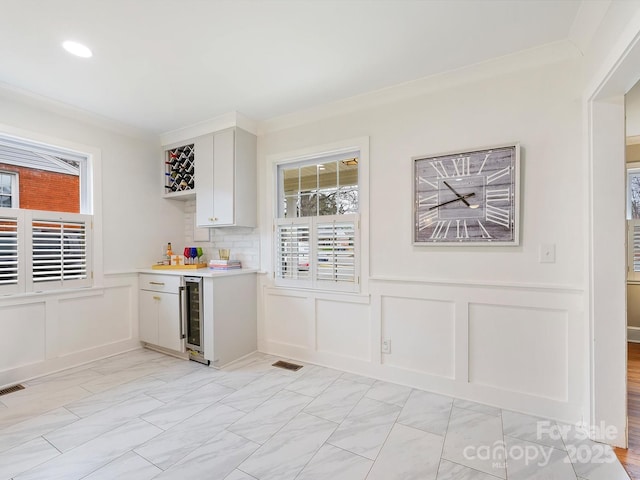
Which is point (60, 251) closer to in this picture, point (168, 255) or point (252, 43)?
point (168, 255)

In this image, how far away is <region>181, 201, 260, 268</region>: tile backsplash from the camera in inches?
135

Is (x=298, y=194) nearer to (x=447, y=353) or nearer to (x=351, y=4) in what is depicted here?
(x=351, y=4)

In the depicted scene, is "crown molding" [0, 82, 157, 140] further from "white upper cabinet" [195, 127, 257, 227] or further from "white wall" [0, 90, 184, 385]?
"white upper cabinet" [195, 127, 257, 227]

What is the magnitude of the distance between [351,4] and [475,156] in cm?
133

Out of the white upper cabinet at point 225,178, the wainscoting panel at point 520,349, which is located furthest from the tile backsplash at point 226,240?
the wainscoting panel at point 520,349

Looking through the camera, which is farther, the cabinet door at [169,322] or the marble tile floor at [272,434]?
the cabinet door at [169,322]

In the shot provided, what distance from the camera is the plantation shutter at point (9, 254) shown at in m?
2.55

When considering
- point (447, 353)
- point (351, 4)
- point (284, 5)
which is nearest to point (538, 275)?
point (447, 353)

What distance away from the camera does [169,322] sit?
126 inches

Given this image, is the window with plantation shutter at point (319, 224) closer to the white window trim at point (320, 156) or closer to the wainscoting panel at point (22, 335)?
the white window trim at point (320, 156)

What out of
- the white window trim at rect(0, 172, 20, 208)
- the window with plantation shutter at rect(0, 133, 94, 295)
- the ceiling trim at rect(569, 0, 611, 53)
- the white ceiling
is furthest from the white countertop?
the ceiling trim at rect(569, 0, 611, 53)

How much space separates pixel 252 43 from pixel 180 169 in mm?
2168

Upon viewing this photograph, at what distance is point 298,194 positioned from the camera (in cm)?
323

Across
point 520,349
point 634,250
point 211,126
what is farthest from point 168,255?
point 634,250
